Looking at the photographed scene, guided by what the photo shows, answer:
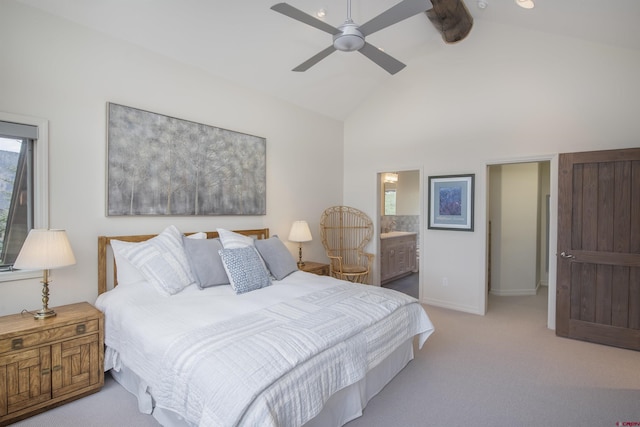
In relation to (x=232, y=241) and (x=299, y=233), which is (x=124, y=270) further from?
(x=299, y=233)

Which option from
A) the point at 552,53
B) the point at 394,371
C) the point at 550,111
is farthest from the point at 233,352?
the point at 552,53

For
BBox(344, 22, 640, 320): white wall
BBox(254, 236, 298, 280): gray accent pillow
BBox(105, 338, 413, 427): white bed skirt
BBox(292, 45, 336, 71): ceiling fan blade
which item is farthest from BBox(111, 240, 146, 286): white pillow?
BBox(344, 22, 640, 320): white wall

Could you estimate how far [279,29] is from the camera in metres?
3.44

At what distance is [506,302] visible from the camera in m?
4.83

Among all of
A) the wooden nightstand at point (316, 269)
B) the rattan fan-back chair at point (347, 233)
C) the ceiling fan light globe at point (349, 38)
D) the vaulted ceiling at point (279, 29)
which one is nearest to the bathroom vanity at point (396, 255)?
the rattan fan-back chair at point (347, 233)

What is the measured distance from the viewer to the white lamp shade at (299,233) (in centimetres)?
429

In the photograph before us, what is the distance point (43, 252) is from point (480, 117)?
189 inches

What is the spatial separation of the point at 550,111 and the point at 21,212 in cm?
534

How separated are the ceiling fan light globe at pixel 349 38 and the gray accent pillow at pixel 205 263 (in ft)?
6.75

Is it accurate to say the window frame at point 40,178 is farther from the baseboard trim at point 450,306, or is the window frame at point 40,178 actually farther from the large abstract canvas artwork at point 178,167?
the baseboard trim at point 450,306

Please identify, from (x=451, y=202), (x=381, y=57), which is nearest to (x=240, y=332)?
(x=381, y=57)

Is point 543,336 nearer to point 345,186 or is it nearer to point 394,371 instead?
point 394,371

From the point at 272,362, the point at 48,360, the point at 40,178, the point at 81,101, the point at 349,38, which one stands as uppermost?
the point at 349,38

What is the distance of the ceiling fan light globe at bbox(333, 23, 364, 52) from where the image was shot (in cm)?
227
